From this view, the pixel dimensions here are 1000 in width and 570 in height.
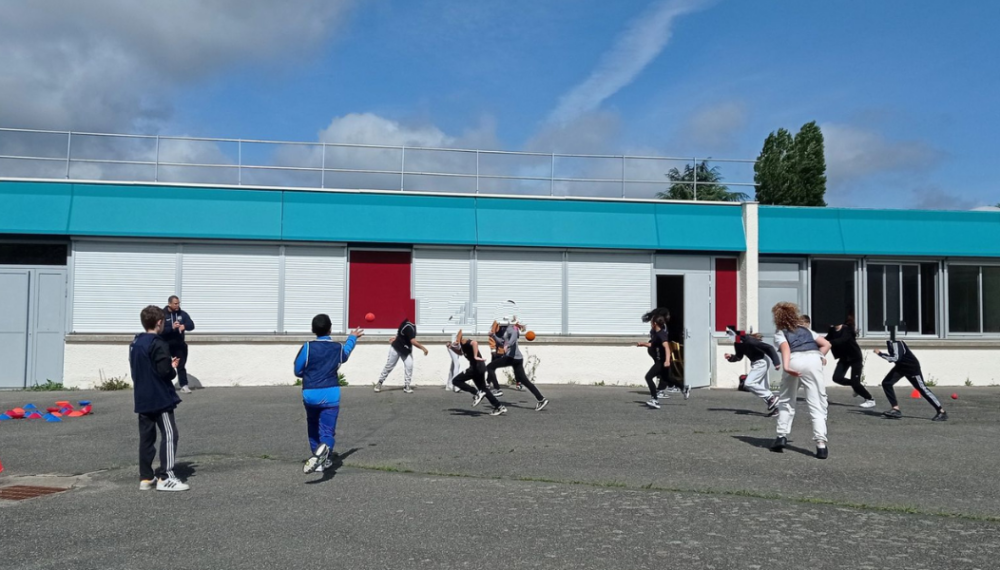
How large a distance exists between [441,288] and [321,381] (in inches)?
439

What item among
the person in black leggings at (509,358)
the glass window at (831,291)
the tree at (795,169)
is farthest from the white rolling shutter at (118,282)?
the tree at (795,169)

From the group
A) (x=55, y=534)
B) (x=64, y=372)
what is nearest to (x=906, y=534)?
(x=55, y=534)

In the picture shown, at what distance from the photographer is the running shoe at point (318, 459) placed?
8.77 metres

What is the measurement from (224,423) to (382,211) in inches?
317

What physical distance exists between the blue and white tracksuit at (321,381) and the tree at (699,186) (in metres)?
14.1

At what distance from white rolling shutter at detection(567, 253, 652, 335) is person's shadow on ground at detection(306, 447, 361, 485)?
419 inches

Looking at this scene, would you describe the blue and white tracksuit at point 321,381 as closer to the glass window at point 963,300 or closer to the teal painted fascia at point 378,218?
the teal painted fascia at point 378,218


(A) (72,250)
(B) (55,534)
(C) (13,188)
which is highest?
(C) (13,188)

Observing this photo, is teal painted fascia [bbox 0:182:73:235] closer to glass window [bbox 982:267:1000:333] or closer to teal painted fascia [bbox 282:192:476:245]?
teal painted fascia [bbox 282:192:476:245]

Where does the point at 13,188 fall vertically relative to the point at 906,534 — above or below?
above

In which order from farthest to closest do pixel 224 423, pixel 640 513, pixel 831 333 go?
pixel 831 333 < pixel 224 423 < pixel 640 513

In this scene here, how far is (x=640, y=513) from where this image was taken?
23.7 ft

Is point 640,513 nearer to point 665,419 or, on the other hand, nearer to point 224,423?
point 665,419

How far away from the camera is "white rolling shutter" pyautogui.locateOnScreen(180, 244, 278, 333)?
19156 mm
